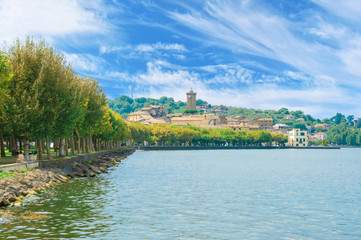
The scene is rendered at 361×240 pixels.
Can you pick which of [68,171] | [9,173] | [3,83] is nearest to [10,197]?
[9,173]

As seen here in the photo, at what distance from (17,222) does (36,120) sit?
28276mm

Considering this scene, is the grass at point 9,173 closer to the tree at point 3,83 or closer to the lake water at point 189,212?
the lake water at point 189,212

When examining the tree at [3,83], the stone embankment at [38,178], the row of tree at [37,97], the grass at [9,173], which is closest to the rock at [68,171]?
the stone embankment at [38,178]

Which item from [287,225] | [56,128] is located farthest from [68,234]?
[56,128]

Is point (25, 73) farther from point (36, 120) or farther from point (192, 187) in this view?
point (192, 187)

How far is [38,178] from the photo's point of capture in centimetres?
4775

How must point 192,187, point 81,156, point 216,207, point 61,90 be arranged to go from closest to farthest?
point 216,207 → point 192,187 → point 61,90 → point 81,156

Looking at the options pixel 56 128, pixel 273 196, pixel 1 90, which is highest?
pixel 1 90

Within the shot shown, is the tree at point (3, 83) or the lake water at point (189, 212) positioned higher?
the tree at point (3, 83)

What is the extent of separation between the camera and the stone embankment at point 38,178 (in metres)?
36.5

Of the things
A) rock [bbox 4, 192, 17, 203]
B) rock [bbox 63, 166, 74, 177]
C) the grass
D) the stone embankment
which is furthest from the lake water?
rock [bbox 63, 166, 74, 177]

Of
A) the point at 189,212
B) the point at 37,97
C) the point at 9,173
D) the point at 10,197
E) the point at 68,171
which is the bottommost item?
the point at 189,212

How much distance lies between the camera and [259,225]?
30.0m

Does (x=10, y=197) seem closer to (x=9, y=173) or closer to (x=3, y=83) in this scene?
(x=9, y=173)
